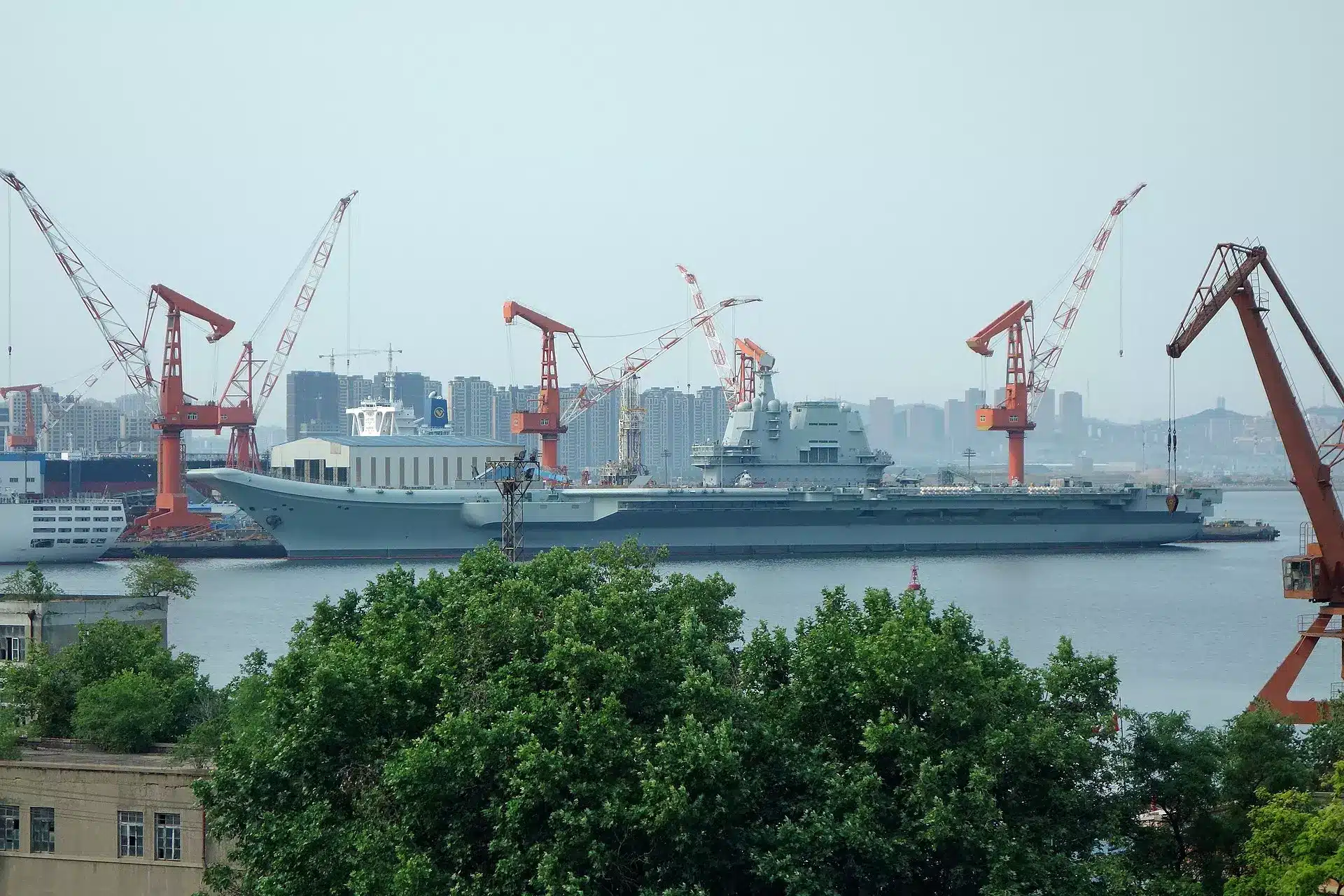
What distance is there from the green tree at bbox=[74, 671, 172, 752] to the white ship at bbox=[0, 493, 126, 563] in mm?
44669

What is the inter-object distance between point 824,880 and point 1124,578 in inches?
1510

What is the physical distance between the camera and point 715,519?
5734cm

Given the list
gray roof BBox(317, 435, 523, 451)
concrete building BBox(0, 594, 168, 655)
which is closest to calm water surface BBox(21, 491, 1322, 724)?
concrete building BBox(0, 594, 168, 655)

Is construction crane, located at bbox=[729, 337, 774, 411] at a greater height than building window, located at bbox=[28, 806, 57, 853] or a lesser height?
greater

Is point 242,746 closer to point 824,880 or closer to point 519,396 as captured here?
point 824,880

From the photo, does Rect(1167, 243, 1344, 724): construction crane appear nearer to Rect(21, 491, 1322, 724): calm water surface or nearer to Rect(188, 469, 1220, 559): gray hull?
Rect(21, 491, 1322, 724): calm water surface

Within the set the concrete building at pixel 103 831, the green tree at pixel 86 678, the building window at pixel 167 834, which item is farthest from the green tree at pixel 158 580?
the building window at pixel 167 834

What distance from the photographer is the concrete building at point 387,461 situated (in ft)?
230

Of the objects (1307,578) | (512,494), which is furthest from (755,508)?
(1307,578)

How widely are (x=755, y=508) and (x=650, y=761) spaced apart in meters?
45.1

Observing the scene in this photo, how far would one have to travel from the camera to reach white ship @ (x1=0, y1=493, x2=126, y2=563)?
5862 cm

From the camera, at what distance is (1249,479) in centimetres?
19375

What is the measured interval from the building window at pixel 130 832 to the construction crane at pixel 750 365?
52.3m

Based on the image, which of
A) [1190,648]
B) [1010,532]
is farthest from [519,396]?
[1190,648]
